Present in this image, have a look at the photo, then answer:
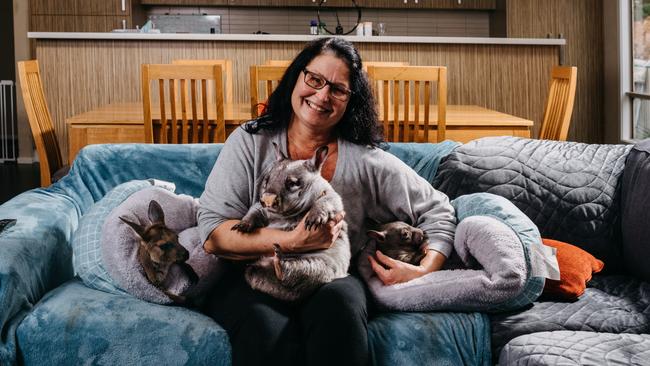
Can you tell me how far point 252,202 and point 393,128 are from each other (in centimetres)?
182

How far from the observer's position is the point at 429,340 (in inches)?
78.4

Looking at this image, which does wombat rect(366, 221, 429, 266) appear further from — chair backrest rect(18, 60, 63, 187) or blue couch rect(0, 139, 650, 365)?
chair backrest rect(18, 60, 63, 187)

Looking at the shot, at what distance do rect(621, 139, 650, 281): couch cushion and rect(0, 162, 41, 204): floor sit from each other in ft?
13.7

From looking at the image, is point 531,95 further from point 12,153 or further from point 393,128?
point 12,153

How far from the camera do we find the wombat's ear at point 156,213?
2.21m

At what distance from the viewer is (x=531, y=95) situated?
6121 mm

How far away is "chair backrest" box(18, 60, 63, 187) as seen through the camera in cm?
403

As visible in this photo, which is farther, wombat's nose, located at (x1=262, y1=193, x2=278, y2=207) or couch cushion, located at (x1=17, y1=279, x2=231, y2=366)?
wombat's nose, located at (x1=262, y1=193, x2=278, y2=207)

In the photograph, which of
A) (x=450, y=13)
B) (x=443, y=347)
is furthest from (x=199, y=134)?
(x=450, y=13)

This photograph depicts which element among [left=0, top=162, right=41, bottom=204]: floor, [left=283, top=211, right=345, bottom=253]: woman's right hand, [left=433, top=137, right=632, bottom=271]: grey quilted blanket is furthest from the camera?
[left=0, top=162, right=41, bottom=204]: floor

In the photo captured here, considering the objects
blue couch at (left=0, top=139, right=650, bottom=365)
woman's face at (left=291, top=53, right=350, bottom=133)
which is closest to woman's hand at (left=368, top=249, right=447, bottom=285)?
blue couch at (left=0, top=139, right=650, bottom=365)

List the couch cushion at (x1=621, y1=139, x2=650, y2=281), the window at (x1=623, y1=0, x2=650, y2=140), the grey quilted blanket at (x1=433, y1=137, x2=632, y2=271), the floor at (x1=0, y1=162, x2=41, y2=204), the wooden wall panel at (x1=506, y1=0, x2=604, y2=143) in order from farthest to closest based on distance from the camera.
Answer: the wooden wall panel at (x1=506, y1=0, x2=604, y2=143) < the window at (x1=623, y1=0, x2=650, y2=140) < the floor at (x1=0, y1=162, x2=41, y2=204) < the grey quilted blanket at (x1=433, y1=137, x2=632, y2=271) < the couch cushion at (x1=621, y1=139, x2=650, y2=281)

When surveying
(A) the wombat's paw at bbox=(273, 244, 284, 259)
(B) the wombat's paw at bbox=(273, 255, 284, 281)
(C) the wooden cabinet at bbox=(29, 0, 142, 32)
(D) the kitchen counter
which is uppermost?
(C) the wooden cabinet at bbox=(29, 0, 142, 32)

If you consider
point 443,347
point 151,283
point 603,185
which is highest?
point 603,185
